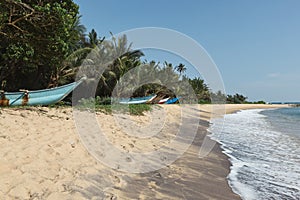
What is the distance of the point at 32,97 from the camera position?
396 inches

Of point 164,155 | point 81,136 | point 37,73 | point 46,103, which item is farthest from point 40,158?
point 37,73

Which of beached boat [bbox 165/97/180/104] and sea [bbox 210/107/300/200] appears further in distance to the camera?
beached boat [bbox 165/97/180/104]

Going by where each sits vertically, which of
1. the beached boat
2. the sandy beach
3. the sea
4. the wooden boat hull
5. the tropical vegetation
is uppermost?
the tropical vegetation

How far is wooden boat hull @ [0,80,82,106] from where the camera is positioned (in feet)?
29.8

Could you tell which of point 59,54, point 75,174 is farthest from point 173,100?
point 75,174

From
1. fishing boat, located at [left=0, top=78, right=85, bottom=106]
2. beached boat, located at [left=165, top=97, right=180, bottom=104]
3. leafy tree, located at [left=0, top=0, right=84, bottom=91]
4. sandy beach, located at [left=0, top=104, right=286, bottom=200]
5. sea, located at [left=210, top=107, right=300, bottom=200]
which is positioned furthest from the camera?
beached boat, located at [left=165, top=97, right=180, bottom=104]

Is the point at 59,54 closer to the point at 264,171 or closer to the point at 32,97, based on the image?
the point at 32,97

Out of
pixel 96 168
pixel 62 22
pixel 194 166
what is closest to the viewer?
pixel 96 168

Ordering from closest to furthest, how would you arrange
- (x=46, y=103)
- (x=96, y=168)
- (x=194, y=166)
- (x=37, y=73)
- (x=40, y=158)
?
(x=40, y=158) < (x=96, y=168) < (x=194, y=166) < (x=46, y=103) < (x=37, y=73)

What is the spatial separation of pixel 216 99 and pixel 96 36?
144 feet

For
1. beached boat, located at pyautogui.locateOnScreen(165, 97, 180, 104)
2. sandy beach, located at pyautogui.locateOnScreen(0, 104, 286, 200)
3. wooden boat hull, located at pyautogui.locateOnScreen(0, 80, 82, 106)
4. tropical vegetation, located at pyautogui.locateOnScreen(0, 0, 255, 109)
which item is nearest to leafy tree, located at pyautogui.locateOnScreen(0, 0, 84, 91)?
tropical vegetation, located at pyautogui.locateOnScreen(0, 0, 255, 109)

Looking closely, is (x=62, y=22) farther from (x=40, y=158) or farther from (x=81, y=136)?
(x=40, y=158)

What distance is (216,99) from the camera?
60094 millimetres

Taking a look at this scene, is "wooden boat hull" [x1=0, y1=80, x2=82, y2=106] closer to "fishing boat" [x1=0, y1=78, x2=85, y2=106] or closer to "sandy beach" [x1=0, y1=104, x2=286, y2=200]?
"fishing boat" [x1=0, y1=78, x2=85, y2=106]
